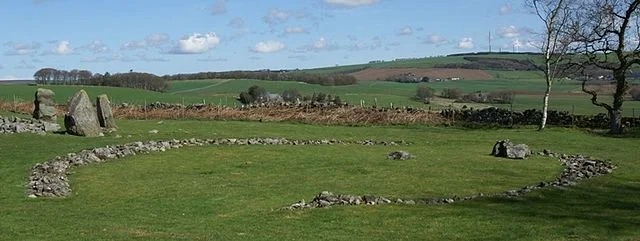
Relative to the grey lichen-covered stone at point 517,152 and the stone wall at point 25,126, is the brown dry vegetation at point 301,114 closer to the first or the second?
the stone wall at point 25,126

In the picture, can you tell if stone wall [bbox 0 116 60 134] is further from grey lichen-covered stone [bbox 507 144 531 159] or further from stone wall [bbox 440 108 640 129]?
stone wall [bbox 440 108 640 129]

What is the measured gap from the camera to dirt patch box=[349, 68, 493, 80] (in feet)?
397

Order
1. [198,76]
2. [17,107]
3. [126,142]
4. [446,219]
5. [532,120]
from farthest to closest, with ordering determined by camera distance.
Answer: [198,76], [17,107], [532,120], [126,142], [446,219]

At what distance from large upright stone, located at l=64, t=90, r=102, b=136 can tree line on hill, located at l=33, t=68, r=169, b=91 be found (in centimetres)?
6330

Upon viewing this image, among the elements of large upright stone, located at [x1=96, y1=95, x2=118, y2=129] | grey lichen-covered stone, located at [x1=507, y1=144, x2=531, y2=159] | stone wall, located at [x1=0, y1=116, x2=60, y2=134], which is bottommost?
grey lichen-covered stone, located at [x1=507, y1=144, x2=531, y2=159]

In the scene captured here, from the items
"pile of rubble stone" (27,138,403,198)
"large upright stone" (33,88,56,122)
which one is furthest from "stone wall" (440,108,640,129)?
"large upright stone" (33,88,56,122)

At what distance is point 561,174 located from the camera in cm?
2492

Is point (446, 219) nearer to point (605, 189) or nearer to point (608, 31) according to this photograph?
point (605, 189)

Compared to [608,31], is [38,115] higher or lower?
lower

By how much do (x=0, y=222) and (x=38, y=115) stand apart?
26.8m

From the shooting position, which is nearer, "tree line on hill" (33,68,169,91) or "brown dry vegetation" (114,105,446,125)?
"brown dry vegetation" (114,105,446,125)

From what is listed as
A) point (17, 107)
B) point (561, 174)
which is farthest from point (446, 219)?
point (17, 107)

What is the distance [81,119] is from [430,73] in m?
98.4

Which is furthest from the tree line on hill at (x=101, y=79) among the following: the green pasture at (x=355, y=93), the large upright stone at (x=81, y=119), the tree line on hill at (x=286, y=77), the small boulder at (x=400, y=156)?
the small boulder at (x=400, y=156)
